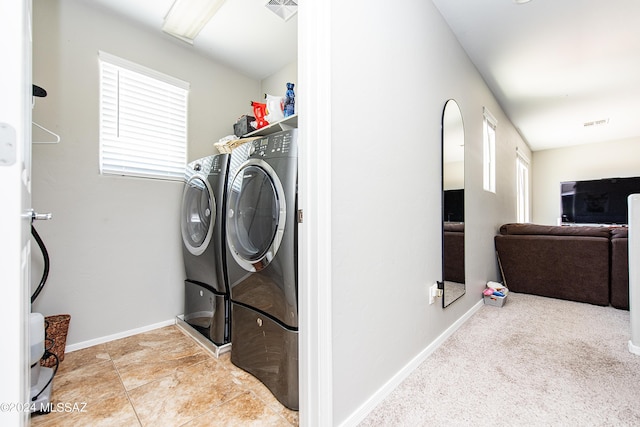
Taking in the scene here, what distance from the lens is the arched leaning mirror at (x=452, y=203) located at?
6.48ft

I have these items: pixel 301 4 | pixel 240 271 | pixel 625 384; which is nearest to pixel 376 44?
pixel 301 4

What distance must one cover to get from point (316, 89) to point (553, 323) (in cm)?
266

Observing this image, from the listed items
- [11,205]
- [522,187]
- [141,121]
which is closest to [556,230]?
[522,187]

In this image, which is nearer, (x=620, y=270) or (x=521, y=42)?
(x=521, y=42)

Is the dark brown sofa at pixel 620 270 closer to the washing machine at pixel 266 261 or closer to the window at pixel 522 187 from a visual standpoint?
the window at pixel 522 187

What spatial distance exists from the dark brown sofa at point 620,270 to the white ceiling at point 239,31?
347cm

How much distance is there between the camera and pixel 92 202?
6.32 feet

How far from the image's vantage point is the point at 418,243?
5.45ft

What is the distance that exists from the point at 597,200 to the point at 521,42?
4.70 meters

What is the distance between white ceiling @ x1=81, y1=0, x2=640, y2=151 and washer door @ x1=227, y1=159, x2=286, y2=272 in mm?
1326

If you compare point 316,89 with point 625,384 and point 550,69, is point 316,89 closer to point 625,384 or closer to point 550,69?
point 625,384

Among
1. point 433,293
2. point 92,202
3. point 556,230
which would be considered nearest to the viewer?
point 433,293

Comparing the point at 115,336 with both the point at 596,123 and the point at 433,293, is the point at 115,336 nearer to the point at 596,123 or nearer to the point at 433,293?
the point at 433,293

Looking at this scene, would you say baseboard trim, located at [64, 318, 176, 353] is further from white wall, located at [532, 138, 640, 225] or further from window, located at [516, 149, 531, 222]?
white wall, located at [532, 138, 640, 225]
